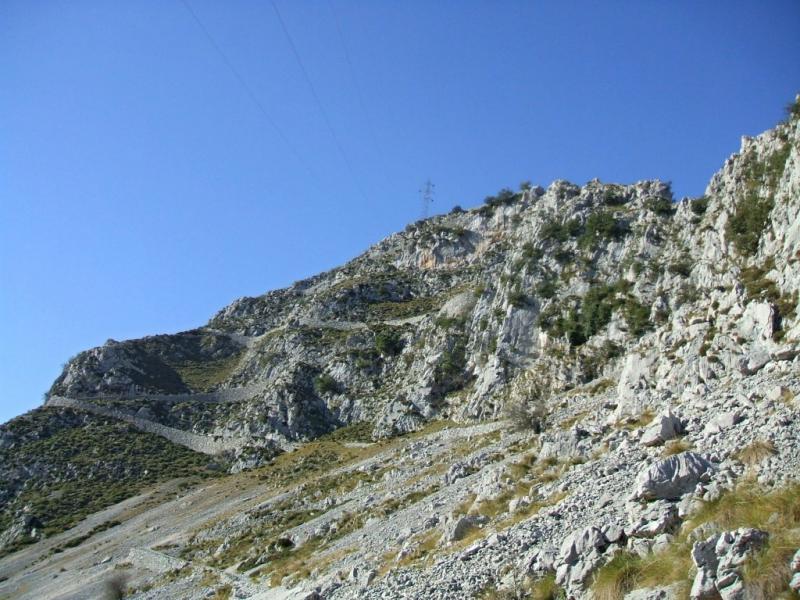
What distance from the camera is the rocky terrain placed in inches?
493

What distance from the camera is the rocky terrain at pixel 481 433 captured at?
493 inches

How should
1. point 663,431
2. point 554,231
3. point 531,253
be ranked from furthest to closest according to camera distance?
point 554,231
point 531,253
point 663,431

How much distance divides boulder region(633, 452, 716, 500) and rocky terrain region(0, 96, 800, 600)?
0.06 metres

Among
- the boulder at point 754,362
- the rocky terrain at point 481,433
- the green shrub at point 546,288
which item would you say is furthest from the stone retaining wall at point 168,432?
the boulder at point 754,362

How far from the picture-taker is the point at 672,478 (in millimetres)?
12945

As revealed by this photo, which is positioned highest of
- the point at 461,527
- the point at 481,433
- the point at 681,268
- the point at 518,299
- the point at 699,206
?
the point at 699,206

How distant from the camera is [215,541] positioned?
163ft

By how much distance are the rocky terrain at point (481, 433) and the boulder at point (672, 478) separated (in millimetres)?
57

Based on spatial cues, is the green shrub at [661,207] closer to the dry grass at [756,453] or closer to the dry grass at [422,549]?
the dry grass at [422,549]

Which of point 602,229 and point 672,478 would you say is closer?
point 672,478

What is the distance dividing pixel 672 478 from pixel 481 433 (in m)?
43.3

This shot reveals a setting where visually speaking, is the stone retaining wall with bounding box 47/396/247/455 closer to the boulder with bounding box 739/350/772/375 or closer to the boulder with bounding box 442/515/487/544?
the boulder with bounding box 442/515/487/544

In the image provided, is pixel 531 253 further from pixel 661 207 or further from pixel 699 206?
pixel 699 206

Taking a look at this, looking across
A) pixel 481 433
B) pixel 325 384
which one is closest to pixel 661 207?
pixel 481 433
